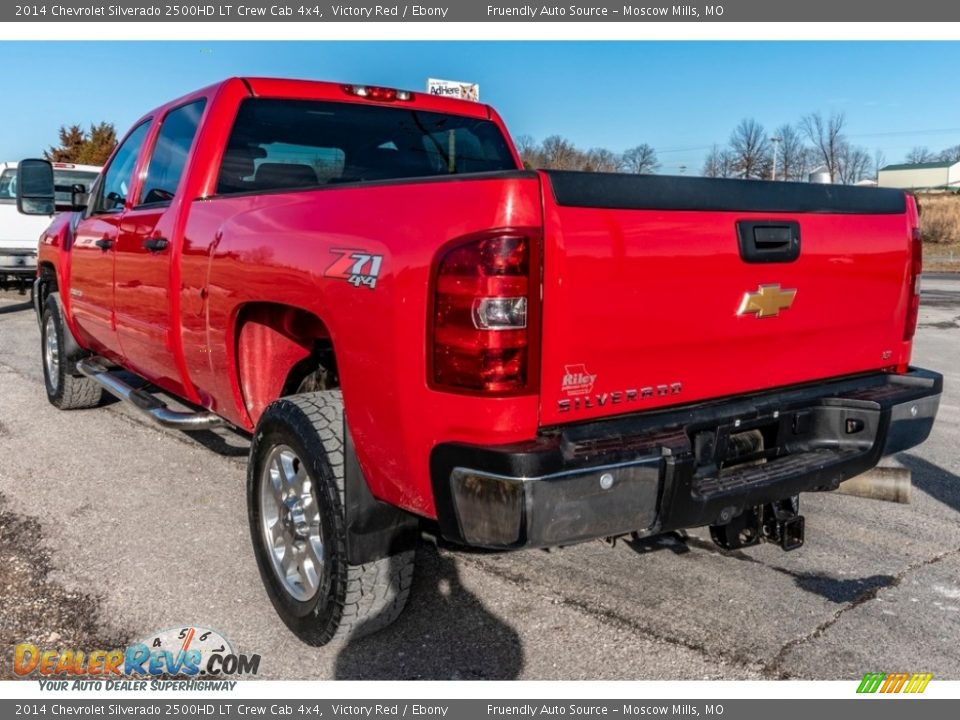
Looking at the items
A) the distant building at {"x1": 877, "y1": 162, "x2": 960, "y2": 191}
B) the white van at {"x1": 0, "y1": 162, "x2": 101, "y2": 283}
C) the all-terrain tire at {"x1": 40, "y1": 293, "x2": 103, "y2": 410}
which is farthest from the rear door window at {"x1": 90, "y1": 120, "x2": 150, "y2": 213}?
the distant building at {"x1": 877, "y1": 162, "x2": 960, "y2": 191}

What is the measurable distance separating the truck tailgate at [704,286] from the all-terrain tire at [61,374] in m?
4.94

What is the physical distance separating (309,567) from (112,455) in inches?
111

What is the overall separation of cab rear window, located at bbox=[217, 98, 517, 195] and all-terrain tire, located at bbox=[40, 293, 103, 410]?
291 cm

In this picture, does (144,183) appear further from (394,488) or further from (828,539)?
(828,539)

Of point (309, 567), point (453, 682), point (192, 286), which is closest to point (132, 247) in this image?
point (192, 286)

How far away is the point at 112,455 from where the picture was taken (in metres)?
5.33

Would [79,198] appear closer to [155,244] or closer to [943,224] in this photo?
[155,244]

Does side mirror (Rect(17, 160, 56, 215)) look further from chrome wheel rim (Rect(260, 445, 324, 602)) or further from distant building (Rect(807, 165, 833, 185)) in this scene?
distant building (Rect(807, 165, 833, 185))

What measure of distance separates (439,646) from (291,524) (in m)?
0.71

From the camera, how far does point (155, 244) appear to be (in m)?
3.99

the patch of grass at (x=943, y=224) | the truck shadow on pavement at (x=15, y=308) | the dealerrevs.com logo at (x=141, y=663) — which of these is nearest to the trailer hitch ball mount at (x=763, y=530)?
the dealerrevs.com logo at (x=141, y=663)

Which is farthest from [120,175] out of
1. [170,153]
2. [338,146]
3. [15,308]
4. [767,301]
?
[15,308]

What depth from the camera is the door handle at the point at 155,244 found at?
154 inches

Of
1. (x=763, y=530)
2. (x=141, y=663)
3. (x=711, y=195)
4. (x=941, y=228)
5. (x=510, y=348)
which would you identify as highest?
(x=941, y=228)
